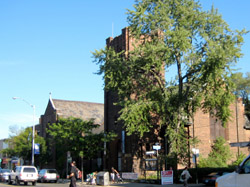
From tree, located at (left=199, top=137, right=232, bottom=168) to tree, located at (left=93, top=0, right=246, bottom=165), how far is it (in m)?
6.99

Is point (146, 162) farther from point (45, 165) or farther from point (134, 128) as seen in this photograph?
point (45, 165)

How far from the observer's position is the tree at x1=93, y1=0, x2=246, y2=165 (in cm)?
3095

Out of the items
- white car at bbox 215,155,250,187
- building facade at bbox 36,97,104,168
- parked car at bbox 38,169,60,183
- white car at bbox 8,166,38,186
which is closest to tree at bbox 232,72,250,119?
building facade at bbox 36,97,104,168

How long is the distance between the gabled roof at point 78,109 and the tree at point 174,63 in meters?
23.2

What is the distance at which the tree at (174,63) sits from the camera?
1219 inches

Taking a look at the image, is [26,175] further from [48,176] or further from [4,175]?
[4,175]

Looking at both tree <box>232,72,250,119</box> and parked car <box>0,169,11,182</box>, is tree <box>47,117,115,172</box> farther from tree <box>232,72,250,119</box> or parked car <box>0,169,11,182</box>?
tree <box>232,72,250,119</box>

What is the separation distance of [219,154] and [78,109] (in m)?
26.9

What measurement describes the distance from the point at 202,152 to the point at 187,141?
9.07 metres

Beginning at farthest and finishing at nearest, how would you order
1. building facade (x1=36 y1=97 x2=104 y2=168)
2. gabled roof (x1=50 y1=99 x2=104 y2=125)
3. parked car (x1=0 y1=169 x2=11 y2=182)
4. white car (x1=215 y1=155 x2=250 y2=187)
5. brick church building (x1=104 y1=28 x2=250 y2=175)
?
gabled roof (x1=50 y1=99 x2=104 y2=125), building facade (x1=36 y1=97 x2=104 y2=168), brick church building (x1=104 y1=28 x2=250 y2=175), parked car (x1=0 y1=169 x2=11 y2=182), white car (x1=215 y1=155 x2=250 y2=187)

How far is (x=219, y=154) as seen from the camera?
137 ft

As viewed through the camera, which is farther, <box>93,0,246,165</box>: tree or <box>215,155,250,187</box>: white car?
<box>93,0,246,165</box>: tree

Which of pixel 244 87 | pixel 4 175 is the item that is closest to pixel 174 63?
pixel 4 175

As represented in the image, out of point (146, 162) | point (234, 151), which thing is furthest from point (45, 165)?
point (234, 151)
